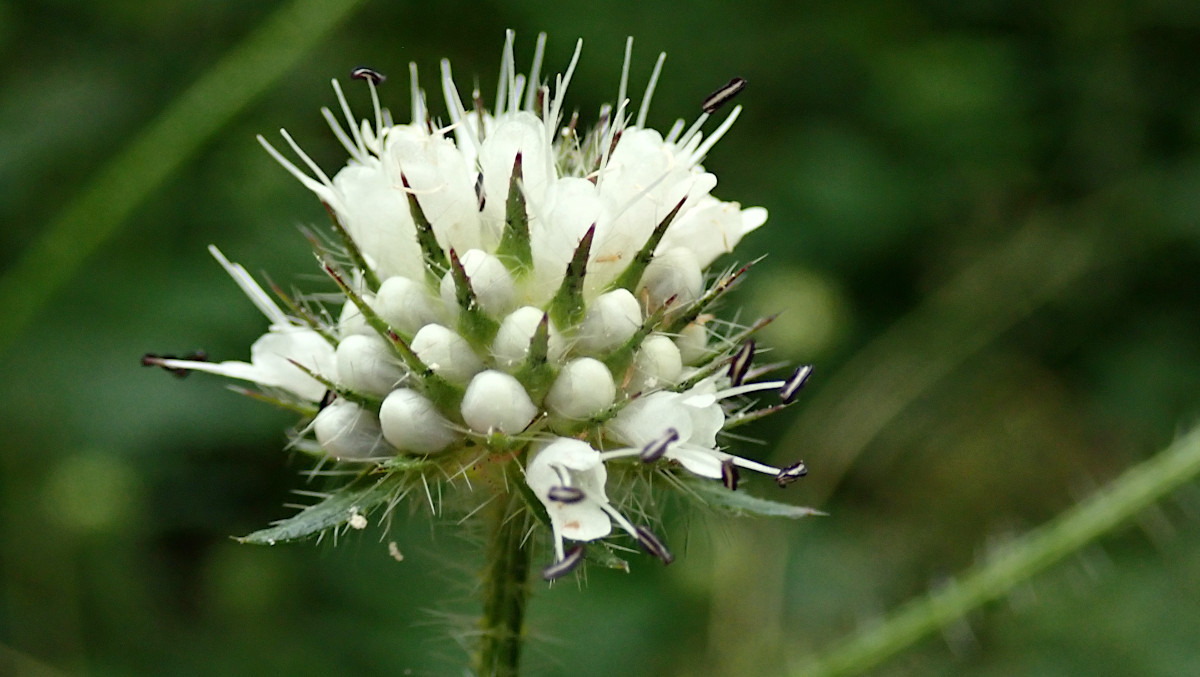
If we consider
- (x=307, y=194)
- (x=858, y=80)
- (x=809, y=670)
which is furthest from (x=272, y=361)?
(x=858, y=80)

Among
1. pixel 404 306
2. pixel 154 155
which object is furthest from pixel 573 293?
pixel 154 155

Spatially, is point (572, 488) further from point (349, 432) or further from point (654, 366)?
point (349, 432)

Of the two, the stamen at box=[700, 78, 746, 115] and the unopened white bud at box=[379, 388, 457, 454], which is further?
the stamen at box=[700, 78, 746, 115]

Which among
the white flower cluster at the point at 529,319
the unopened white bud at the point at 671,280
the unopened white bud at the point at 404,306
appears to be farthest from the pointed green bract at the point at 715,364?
the unopened white bud at the point at 404,306

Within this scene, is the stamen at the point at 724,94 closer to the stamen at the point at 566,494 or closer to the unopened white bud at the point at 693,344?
the unopened white bud at the point at 693,344

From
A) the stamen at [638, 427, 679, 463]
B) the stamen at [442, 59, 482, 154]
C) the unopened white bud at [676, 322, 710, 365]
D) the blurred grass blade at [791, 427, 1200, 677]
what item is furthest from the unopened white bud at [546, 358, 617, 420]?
the blurred grass blade at [791, 427, 1200, 677]

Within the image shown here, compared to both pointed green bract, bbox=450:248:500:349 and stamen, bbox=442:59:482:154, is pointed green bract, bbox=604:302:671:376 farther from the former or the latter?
stamen, bbox=442:59:482:154

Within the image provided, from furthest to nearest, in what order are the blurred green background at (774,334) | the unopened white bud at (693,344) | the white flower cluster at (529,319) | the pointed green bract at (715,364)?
the blurred green background at (774,334) < the unopened white bud at (693,344) < the pointed green bract at (715,364) < the white flower cluster at (529,319)
